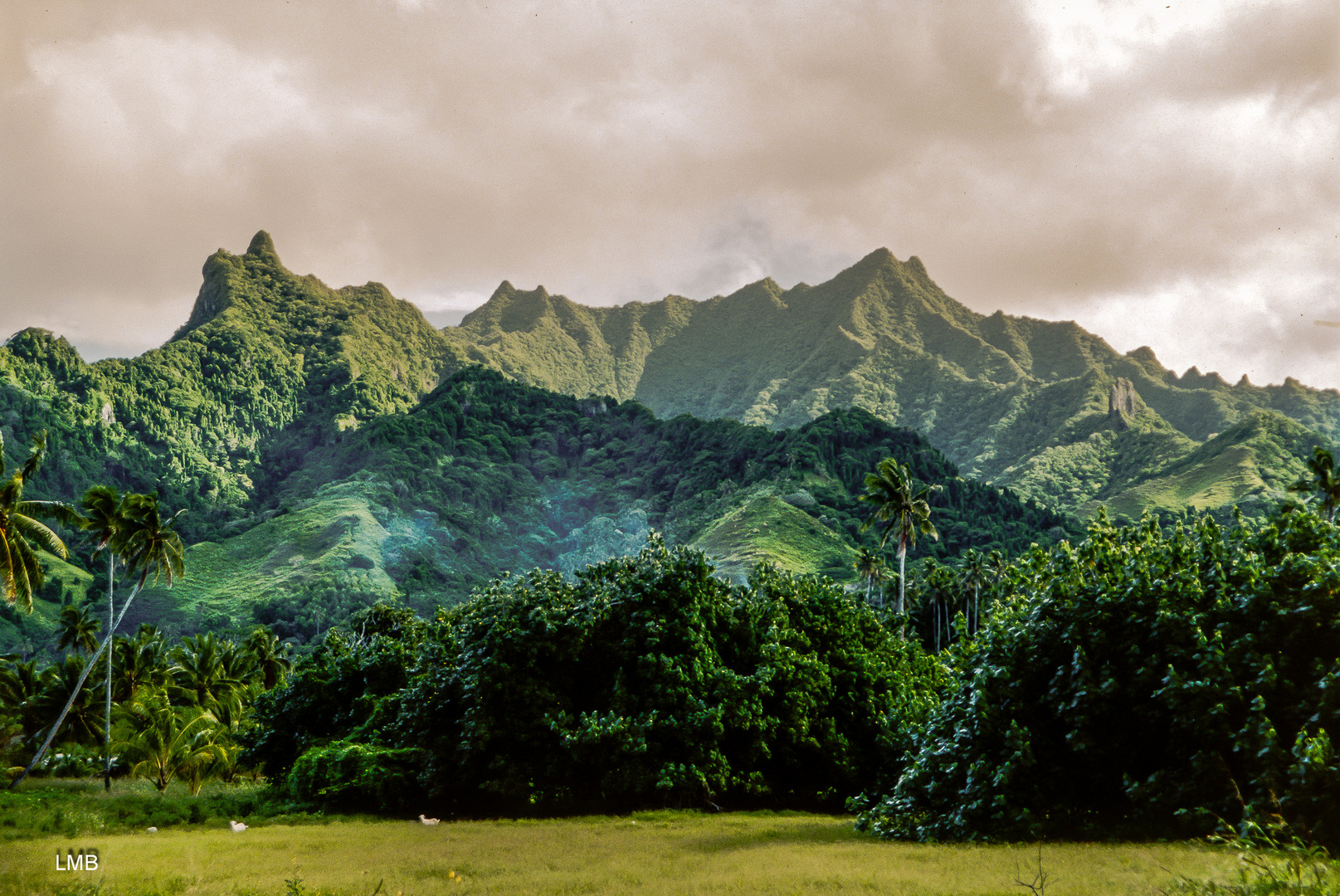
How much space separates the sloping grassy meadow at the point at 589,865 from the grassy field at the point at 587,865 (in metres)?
0.03

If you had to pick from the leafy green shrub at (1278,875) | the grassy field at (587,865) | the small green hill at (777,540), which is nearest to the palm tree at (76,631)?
the grassy field at (587,865)

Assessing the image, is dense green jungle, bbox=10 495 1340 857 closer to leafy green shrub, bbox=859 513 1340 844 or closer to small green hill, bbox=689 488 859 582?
leafy green shrub, bbox=859 513 1340 844

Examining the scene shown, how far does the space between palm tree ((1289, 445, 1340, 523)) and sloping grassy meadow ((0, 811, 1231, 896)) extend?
192ft

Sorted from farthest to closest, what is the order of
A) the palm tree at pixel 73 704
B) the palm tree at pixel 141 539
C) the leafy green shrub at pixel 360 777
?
the palm tree at pixel 73 704
the palm tree at pixel 141 539
the leafy green shrub at pixel 360 777

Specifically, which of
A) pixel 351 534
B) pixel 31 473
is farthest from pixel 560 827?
pixel 351 534

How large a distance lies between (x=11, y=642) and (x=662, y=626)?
560 feet

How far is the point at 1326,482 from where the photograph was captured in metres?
58.6


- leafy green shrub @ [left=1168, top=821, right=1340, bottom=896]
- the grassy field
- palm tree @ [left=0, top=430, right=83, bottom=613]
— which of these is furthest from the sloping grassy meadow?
palm tree @ [left=0, top=430, right=83, bottom=613]

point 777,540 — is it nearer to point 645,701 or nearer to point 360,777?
point 645,701

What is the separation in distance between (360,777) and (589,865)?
14744mm

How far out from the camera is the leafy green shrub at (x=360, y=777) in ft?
84.3

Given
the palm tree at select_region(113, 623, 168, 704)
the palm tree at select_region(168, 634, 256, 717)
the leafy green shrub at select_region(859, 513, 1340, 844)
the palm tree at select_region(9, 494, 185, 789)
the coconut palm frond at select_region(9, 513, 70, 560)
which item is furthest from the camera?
the palm tree at select_region(168, 634, 256, 717)

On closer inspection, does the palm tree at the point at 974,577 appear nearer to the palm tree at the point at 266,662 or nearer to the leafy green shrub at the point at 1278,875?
the palm tree at the point at 266,662

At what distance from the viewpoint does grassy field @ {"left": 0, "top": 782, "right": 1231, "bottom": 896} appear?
11.2 metres
